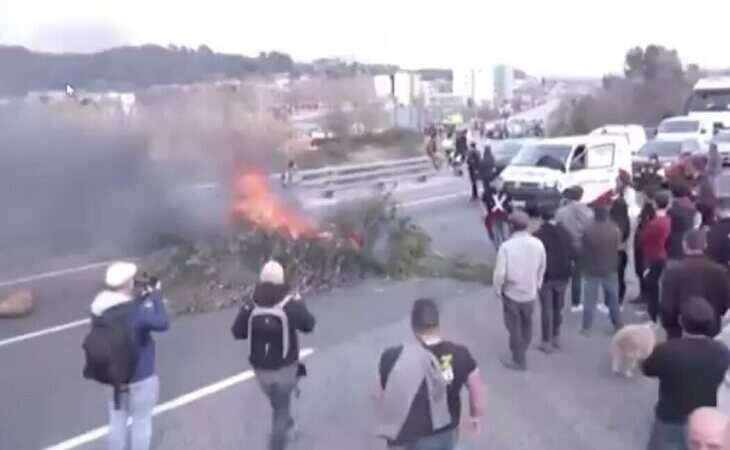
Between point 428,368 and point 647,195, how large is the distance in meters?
6.65

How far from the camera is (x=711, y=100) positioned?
38219 mm

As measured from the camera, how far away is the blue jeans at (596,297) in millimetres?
11164

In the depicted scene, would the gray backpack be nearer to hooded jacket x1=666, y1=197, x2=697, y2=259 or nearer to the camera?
the camera

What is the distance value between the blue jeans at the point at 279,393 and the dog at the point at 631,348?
11.4 feet

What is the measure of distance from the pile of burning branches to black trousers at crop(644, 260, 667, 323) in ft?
13.7

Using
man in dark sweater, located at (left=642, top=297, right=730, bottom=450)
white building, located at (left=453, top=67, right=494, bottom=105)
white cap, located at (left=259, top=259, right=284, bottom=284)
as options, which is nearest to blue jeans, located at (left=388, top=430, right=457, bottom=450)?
man in dark sweater, located at (left=642, top=297, right=730, bottom=450)

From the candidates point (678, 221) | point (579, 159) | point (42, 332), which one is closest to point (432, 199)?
point (579, 159)

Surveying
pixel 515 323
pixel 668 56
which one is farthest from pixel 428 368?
pixel 668 56

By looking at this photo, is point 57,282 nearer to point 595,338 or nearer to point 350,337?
point 350,337

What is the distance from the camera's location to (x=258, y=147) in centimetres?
1623

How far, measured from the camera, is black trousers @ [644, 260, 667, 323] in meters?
11.0

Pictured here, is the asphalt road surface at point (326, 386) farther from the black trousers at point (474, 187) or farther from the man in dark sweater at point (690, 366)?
the black trousers at point (474, 187)

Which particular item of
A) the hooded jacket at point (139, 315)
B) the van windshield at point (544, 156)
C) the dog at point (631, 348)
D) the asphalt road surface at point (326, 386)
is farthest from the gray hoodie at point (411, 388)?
the van windshield at point (544, 156)

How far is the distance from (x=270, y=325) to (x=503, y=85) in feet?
395
